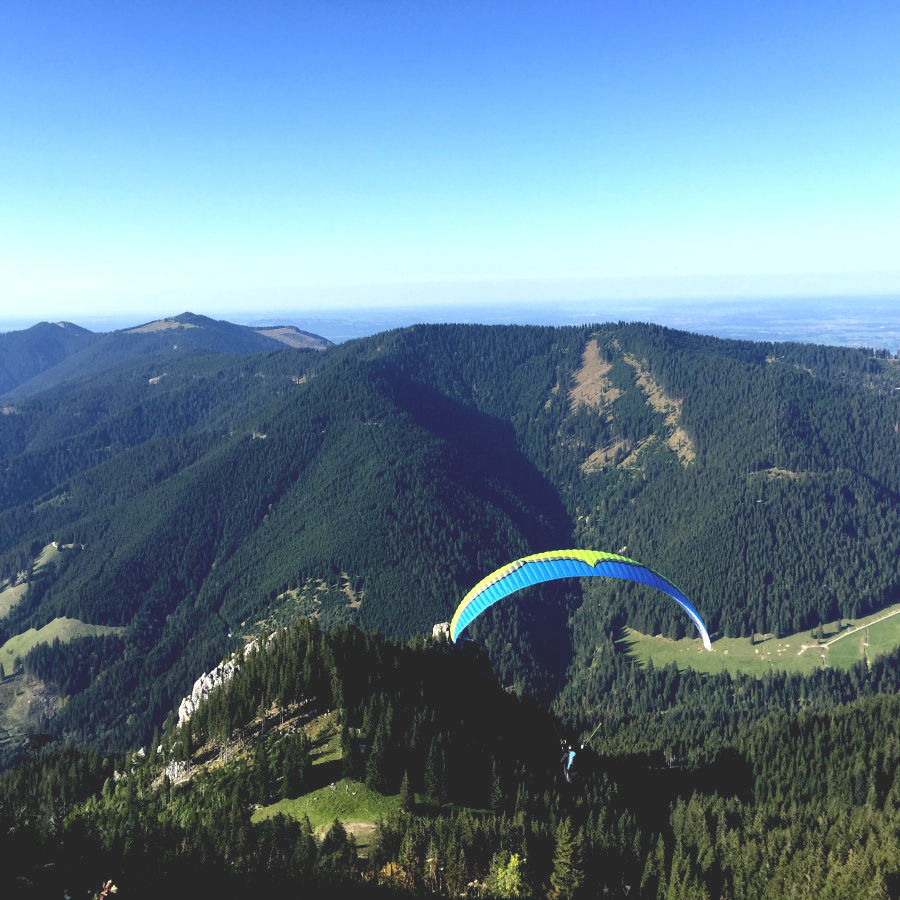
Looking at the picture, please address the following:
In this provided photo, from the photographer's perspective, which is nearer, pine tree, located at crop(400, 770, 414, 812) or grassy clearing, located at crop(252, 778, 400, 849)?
grassy clearing, located at crop(252, 778, 400, 849)

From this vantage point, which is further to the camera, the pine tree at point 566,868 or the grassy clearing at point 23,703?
the grassy clearing at point 23,703

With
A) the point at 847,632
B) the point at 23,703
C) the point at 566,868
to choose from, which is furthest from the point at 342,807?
the point at 23,703

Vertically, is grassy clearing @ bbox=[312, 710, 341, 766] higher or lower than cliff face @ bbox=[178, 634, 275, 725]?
higher

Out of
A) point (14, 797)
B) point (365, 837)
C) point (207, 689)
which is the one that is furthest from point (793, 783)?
point (14, 797)

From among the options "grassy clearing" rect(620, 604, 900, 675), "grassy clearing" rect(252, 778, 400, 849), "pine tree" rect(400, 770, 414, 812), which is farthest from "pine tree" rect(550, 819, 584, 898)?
"grassy clearing" rect(620, 604, 900, 675)

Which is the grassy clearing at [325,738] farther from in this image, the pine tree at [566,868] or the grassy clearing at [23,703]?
the grassy clearing at [23,703]

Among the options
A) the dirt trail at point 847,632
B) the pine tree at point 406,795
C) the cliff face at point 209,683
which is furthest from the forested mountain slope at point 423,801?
the dirt trail at point 847,632

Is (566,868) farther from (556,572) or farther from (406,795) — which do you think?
(556,572)

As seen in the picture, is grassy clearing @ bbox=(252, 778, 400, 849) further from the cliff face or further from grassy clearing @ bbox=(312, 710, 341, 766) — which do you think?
the cliff face

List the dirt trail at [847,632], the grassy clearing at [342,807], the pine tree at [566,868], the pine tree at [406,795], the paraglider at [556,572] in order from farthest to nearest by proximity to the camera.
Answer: the dirt trail at [847,632] < the paraglider at [556,572] < the pine tree at [406,795] < the grassy clearing at [342,807] < the pine tree at [566,868]
